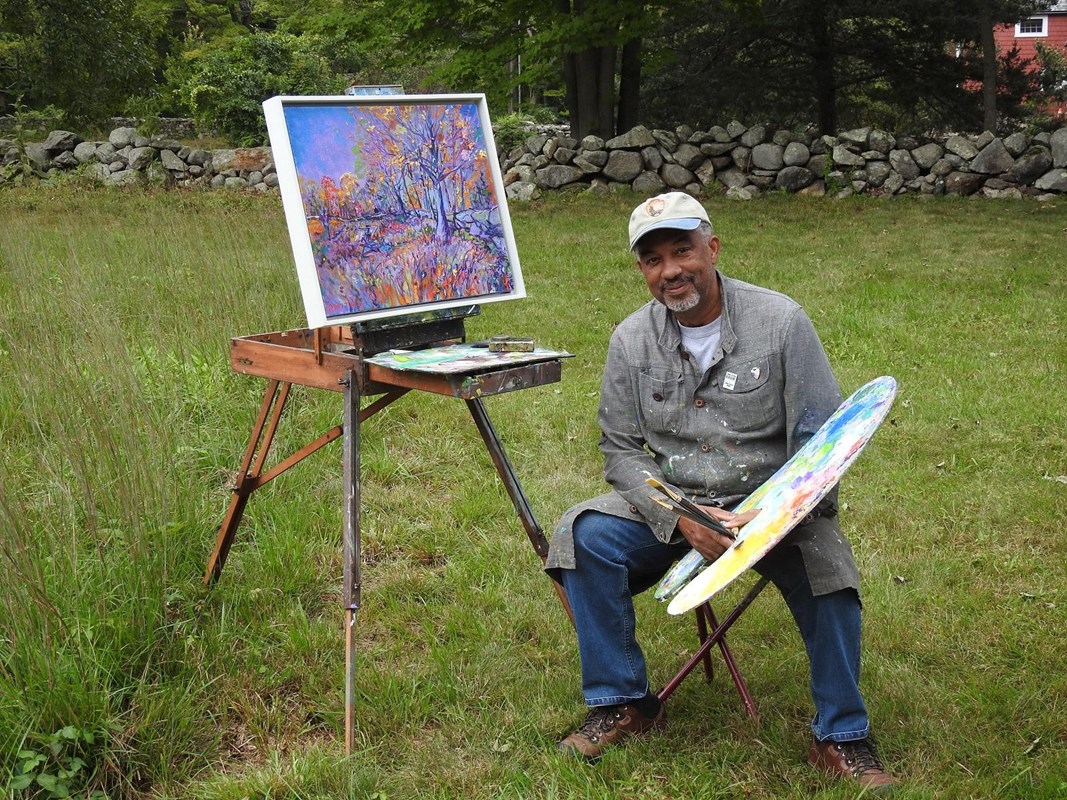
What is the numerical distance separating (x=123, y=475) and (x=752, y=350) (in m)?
1.89

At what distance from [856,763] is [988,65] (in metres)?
14.0

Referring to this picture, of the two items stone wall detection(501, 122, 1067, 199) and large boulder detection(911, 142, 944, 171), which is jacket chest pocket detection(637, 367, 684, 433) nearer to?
stone wall detection(501, 122, 1067, 199)

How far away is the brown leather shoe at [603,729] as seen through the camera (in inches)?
111

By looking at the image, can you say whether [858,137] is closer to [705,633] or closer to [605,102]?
[605,102]

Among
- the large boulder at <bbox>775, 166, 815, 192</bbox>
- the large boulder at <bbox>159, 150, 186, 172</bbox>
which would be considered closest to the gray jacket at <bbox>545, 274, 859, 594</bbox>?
the large boulder at <bbox>775, 166, 815, 192</bbox>

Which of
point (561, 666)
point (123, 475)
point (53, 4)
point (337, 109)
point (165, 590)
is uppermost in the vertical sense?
point (53, 4)

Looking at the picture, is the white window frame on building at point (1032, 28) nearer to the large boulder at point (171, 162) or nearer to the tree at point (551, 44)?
the tree at point (551, 44)

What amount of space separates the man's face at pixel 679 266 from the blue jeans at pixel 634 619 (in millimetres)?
595

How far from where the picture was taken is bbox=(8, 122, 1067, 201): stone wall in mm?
13523

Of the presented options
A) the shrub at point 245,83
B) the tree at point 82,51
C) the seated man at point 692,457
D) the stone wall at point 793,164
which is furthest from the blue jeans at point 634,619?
the shrub at point 245,83

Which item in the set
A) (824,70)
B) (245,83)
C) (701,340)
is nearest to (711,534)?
(701,340)

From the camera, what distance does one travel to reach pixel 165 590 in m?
3.22

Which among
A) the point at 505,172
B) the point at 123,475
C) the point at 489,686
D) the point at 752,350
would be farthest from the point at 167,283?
the point at 505,172

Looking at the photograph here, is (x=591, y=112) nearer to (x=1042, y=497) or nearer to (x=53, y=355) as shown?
(x=1042, y=497)
